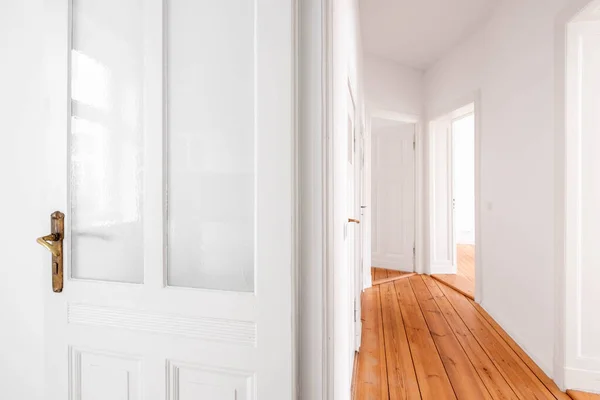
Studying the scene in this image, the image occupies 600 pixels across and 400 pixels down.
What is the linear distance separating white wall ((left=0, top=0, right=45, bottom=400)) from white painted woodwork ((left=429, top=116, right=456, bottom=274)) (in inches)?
176

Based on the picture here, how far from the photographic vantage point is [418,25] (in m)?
3.73

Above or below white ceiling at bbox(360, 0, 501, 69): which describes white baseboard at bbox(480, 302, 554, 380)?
below

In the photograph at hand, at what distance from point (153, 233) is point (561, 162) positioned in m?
2.28

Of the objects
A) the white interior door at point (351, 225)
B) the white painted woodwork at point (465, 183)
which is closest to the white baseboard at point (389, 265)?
the white interior door at point (351, 225)

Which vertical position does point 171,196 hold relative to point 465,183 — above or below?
below

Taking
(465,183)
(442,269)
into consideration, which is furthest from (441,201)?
(465,183)

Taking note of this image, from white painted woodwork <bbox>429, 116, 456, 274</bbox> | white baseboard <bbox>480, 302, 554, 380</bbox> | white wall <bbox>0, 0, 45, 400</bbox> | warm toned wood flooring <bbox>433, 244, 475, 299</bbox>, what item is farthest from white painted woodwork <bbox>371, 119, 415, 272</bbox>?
white wall <bbox>0, 0, 45, 400</bbox>

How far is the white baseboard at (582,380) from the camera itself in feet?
6.82

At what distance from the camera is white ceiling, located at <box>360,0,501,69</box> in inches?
131

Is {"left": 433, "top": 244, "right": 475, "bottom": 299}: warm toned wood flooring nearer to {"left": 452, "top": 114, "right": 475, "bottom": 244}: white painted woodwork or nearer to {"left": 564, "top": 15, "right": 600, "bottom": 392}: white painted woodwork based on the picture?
{"left": 564, "top": 15, "right": 600, "bottom": 392}: white painted woodwork

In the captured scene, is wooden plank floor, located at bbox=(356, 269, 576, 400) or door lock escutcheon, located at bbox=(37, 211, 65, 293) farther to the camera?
wooden plank floor, located at bbox=(356, 269, 576, 400)

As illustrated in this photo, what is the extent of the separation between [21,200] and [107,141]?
459 millimetres

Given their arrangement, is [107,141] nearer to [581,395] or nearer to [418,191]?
[581,395]

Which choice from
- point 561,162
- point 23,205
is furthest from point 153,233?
point 561,162
